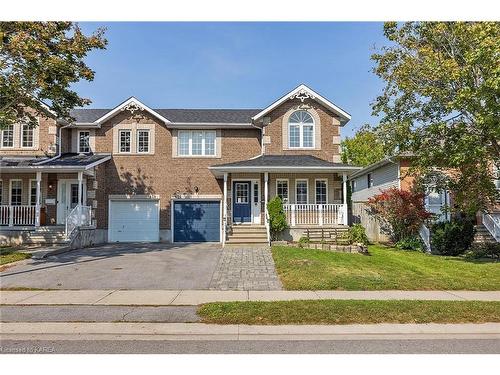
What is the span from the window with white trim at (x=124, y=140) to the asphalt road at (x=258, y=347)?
52.9ft

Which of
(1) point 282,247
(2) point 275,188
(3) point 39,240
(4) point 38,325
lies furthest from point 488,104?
(3) point 39,240

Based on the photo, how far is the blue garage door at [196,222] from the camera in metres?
21.0

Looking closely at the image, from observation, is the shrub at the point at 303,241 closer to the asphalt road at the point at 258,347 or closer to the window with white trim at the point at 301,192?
the window with white trim at the point at 301,192

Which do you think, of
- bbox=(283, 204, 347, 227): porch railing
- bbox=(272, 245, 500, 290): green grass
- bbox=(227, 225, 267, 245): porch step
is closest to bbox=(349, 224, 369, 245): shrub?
bbox=(272, 245, 500, 290): green grass

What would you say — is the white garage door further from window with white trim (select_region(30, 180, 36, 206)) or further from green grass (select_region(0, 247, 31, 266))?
green grass (select_region(0, 247, 31, 266))

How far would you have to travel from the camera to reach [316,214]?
18.8 metres

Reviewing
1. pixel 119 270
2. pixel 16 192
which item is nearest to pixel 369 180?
pixel 119 270

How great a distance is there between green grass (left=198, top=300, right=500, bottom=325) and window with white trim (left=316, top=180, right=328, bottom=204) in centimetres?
1196

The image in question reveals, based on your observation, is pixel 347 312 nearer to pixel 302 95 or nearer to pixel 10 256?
pixel 10 256

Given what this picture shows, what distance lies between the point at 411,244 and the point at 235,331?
14111 millimetres

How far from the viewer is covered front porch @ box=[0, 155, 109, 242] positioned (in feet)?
60.9

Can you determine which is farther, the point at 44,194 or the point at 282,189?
the point at 282,189

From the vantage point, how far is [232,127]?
21156 mm

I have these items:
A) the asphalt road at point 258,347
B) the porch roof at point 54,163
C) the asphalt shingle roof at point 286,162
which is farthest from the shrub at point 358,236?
the porch roof at point 54,163
